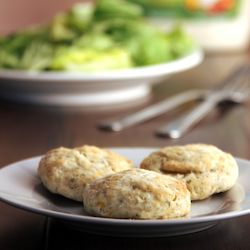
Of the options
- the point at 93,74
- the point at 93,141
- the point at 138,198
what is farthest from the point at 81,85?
the point at 138,198

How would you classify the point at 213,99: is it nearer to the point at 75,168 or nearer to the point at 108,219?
the point at 75,168

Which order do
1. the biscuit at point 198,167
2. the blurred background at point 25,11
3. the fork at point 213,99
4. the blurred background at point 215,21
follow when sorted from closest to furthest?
the biscuit at point 198,167 → the fork at point 213,99 → the blurred background at point 215,21 → the blurred background at point 25,11

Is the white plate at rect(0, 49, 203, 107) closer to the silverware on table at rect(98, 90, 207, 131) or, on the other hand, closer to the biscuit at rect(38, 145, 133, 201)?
the silverware on table at rect(98, 90, 207, 131)

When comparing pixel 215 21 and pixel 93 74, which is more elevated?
pixel 93 74

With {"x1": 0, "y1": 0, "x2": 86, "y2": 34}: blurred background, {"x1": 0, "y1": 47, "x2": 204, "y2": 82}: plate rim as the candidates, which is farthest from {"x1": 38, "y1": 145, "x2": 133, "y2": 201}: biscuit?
{"x1": 0, "y1": 0, "x2": 86, "y2": 34}: blurred background

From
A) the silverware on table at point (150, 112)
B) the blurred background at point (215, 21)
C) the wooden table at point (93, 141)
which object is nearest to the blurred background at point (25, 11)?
the blurred background at point (215, 21)

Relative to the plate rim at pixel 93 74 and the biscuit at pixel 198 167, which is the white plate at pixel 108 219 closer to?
the biscuit at pixel 198 167
